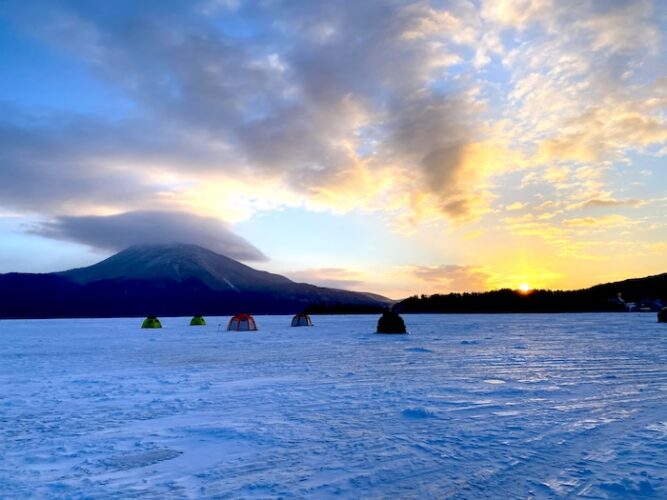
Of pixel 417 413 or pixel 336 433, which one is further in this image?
pixel 417 413

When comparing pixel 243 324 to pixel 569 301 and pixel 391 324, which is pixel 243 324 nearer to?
pixel 391 324

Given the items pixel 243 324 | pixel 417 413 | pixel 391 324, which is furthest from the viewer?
pixel 243 324

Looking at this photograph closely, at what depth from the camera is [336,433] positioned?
22.0 feet

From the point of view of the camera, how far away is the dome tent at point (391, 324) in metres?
34.2

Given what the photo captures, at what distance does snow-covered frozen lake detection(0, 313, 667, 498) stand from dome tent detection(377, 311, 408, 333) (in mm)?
20830

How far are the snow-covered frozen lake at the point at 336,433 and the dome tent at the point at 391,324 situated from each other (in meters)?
20.8

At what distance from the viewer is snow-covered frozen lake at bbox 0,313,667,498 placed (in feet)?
15.8

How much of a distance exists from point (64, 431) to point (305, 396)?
4.34m

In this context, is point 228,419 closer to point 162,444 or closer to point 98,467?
point 162,444

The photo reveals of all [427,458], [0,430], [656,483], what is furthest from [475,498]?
[0,430]

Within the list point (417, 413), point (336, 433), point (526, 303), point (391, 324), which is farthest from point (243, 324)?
point (526, 303)

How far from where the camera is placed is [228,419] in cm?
759

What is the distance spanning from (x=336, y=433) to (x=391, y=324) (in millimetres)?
28069

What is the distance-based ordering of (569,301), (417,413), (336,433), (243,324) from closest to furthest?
1. (336,433)
2. (417,413)
3. (243,324)
4. (569,301)
